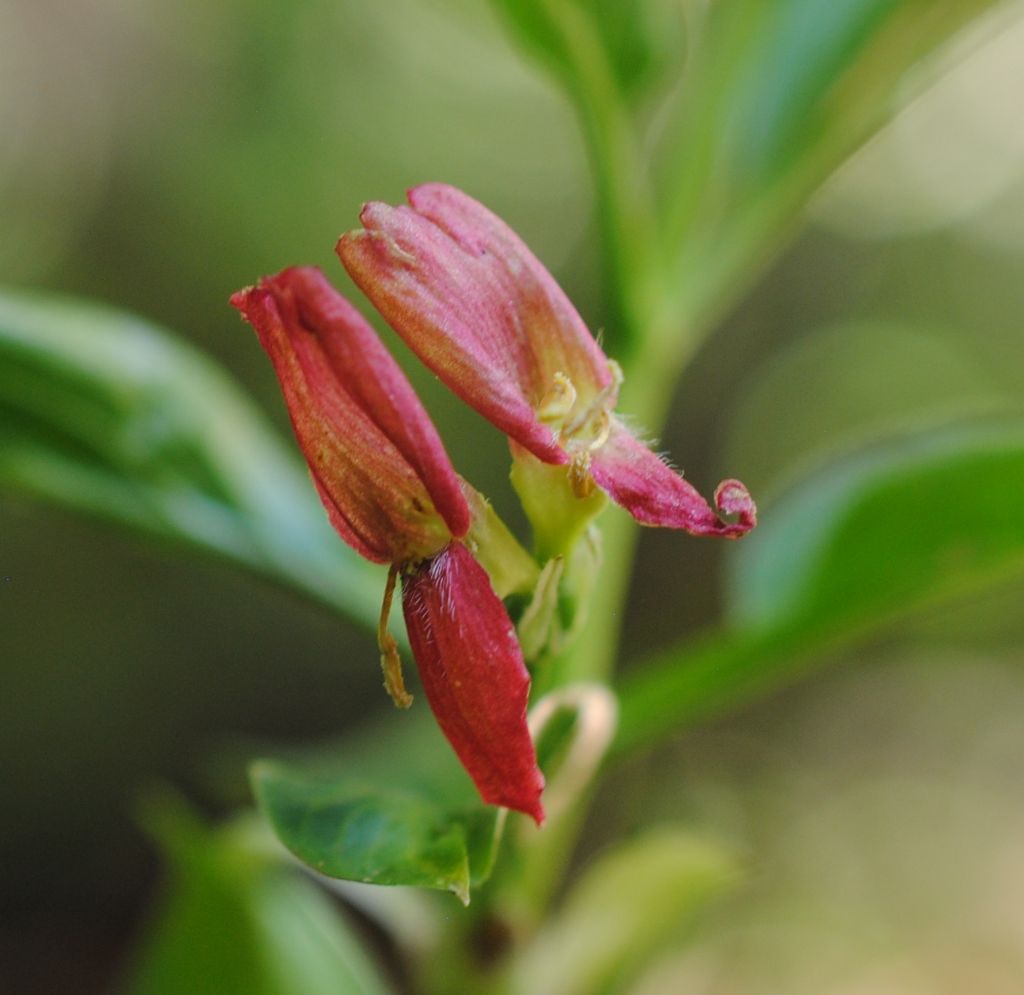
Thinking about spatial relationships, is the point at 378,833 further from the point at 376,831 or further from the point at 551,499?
the point at 551,499

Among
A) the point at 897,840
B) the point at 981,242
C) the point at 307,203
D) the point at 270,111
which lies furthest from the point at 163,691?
the point at 981,242

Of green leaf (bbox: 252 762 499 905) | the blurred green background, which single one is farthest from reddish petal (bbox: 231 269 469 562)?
the blurred green background

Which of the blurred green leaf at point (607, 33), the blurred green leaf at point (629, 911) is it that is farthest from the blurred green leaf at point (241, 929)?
the blurred green leaf at point (607, 33)

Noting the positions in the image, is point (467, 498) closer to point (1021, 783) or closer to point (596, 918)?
point (596, 918)

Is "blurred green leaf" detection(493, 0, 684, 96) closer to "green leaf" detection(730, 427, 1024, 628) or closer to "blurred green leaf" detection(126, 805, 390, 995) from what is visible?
"green leaf" detection(730, 427, 1024, 628)

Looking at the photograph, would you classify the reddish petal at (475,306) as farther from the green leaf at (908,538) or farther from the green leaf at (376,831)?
the green leaf at (908,538)
